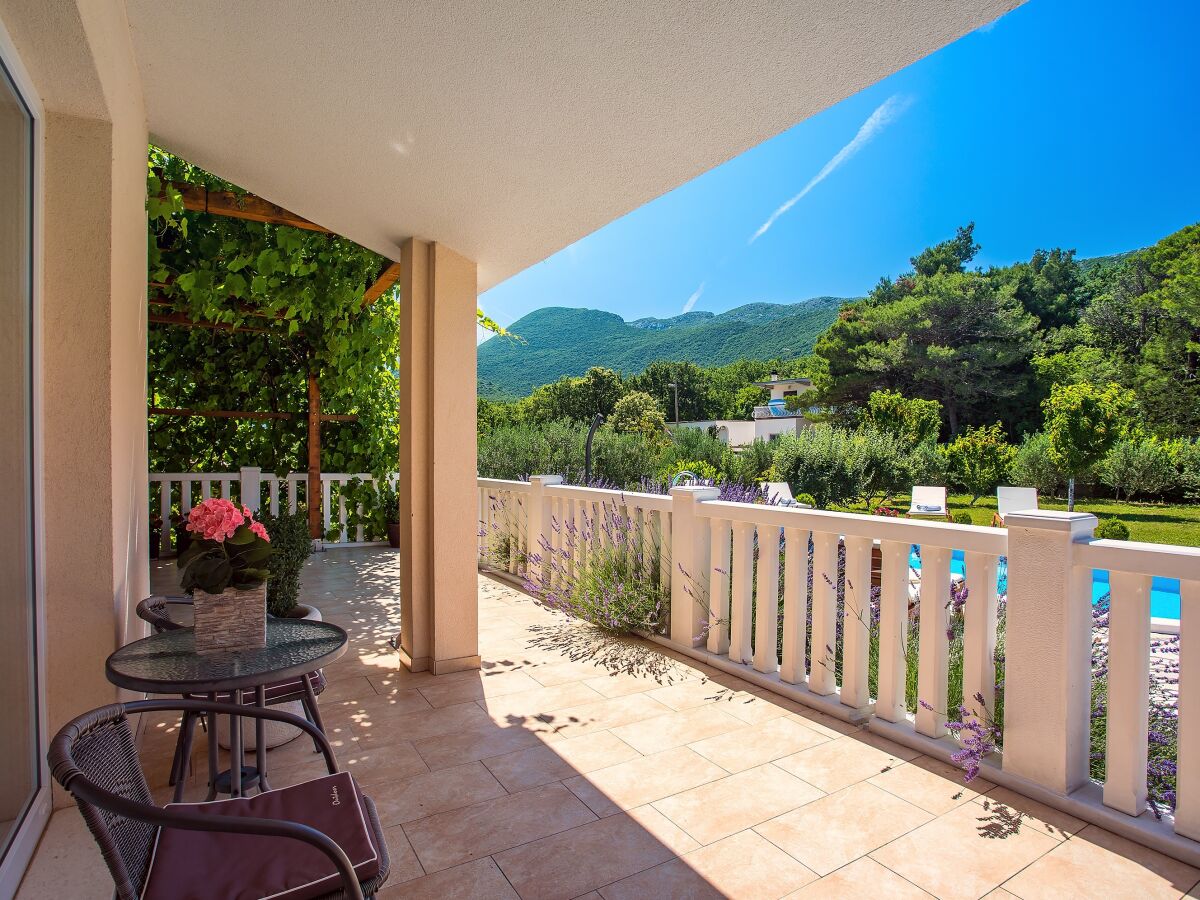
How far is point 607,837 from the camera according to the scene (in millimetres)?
2059

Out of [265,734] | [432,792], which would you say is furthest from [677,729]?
[265,734]

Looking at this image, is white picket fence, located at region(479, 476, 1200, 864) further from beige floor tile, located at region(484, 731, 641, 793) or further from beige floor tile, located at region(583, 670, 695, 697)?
beige floor tile, located at region(484, 731, 641, 793)

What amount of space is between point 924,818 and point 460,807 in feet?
4.74

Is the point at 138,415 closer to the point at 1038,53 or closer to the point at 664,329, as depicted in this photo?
the point at 664,329

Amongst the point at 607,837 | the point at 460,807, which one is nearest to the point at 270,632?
the point at 460,807

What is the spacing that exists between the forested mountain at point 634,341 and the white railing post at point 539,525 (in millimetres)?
48832

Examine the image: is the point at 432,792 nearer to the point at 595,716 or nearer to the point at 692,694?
the point at 595,716

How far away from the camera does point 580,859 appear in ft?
6.40

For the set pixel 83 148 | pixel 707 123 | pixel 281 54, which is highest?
pixel 281 54

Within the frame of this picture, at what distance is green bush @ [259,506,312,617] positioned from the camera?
3.15 metres

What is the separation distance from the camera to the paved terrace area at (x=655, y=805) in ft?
6.05

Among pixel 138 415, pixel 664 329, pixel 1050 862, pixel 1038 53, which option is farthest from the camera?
pixel 664 329

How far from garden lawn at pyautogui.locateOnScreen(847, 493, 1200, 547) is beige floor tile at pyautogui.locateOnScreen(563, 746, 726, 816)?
11.0 m

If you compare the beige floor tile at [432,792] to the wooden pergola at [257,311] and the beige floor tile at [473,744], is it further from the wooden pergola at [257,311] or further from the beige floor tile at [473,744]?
the wooden pergola at [257,311]
